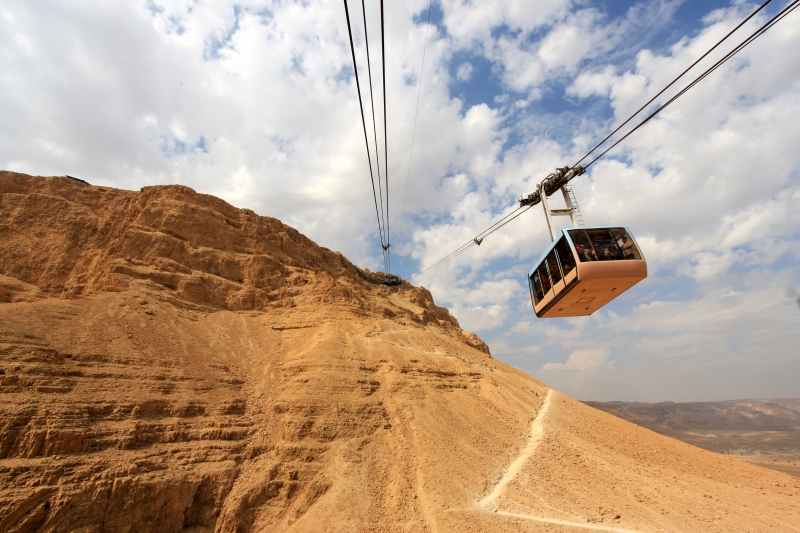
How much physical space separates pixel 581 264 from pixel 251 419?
13.5 m

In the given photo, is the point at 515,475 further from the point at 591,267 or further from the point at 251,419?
the point at 251,419

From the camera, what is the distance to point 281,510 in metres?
13.1

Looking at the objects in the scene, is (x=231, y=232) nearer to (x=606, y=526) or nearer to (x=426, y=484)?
(x=426, y=484)

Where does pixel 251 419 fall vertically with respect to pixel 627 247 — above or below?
below

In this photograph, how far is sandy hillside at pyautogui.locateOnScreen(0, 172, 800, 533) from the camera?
12.2m

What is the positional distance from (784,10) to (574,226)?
7.83 metres

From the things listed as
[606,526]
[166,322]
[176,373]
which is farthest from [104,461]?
[606,526]

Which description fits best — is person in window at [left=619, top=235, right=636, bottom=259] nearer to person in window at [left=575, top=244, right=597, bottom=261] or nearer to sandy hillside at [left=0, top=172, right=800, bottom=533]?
person in window at [left=575, top=244, right=597, bottom=261]

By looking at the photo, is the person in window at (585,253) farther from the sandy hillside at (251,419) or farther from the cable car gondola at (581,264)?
the sandy hillside at (251,419)

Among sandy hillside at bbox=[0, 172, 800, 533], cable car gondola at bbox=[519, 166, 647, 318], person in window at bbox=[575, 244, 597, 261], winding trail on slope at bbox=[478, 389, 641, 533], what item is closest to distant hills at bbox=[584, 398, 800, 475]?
winding trail on slope at bbox=[478, 389, 641, 533]

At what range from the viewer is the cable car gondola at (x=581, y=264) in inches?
480

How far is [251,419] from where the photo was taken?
53.7 ft

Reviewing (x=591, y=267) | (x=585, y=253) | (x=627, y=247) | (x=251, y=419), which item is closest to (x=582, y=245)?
(x=585, y=253)

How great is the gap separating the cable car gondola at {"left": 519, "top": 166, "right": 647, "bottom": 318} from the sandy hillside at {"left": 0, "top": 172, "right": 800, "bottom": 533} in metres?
6.92
